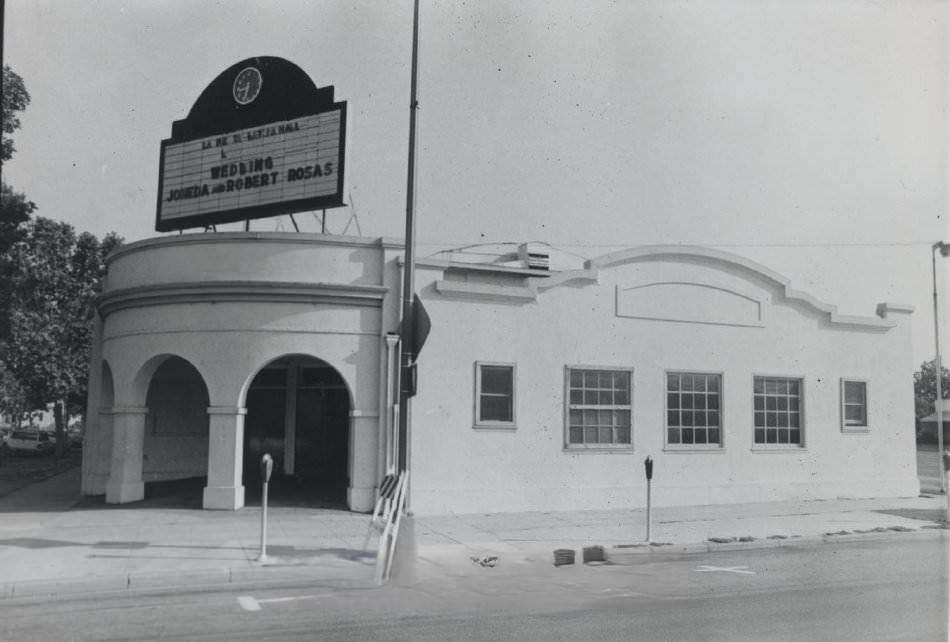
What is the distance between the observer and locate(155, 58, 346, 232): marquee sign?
17266 millimetres

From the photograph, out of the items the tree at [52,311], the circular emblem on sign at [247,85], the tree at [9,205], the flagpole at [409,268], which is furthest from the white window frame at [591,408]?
the tree at [52,311]

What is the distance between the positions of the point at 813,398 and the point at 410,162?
11859 mm

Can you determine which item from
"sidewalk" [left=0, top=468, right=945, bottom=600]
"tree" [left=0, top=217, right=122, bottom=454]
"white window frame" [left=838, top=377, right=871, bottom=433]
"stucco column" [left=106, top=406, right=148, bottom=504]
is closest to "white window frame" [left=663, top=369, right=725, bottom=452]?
"sidewalk" [left=0, top=468, right=945, bottom=600]

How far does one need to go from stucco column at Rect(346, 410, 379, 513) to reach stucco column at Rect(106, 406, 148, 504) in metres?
4.19

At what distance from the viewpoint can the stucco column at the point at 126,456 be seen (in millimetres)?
16375

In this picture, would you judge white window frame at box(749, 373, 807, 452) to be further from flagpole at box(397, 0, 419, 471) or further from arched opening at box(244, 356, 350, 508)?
flagpole at box(397, 0, 419, 471)

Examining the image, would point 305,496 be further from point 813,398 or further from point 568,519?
point 813,398

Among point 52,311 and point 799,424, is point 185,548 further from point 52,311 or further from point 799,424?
point 52,311

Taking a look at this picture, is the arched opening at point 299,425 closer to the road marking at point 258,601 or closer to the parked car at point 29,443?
the road marking at point 258,601

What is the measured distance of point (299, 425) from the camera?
1914 centimetres

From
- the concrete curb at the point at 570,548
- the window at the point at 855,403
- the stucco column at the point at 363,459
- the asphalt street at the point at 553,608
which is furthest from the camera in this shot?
the window at the point at 855,403

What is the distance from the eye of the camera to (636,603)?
8961 mm

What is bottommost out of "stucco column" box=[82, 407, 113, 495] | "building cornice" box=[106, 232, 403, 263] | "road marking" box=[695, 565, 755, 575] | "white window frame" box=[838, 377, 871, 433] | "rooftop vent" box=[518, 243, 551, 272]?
"road marking" box=[695, 565, 755, 575]

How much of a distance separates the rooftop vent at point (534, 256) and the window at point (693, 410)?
366 centimetres
